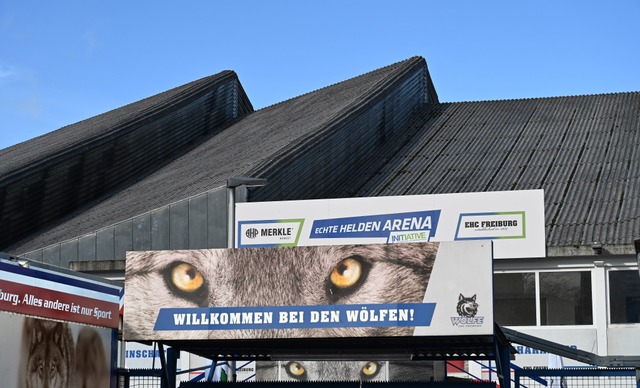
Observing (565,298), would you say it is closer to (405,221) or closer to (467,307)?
(405,221)

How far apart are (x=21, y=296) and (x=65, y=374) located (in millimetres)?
1955

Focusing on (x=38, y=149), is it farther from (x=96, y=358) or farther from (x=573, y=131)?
(x=96, y=358)

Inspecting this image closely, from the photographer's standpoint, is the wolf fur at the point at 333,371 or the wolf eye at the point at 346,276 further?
the wolf fur at the point at 333,371

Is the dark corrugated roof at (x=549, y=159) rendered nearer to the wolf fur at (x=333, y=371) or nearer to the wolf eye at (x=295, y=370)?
the wolf fur at (x=333, y=371)

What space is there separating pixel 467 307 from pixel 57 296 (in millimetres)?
6515

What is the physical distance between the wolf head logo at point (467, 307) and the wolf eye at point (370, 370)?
1089cm

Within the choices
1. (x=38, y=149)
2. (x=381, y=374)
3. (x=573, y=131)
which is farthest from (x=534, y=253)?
(x=38, y=149)

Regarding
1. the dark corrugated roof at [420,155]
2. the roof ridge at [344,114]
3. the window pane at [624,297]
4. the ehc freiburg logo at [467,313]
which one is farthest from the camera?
the dark corrugated roof at [420,155]

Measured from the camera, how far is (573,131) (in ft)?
139

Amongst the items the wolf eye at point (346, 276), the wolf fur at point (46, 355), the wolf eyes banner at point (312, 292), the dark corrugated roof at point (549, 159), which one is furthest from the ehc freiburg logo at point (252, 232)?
the wolf eye at point (346, 276)

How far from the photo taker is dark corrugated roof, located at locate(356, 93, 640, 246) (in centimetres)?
3216

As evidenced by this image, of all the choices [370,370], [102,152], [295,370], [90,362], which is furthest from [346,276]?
[102,152]

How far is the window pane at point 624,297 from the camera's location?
2833 cm

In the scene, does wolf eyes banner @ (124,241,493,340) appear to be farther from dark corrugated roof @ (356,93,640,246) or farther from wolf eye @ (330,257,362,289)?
dark corrugated roof @ (356,93,640,246)
